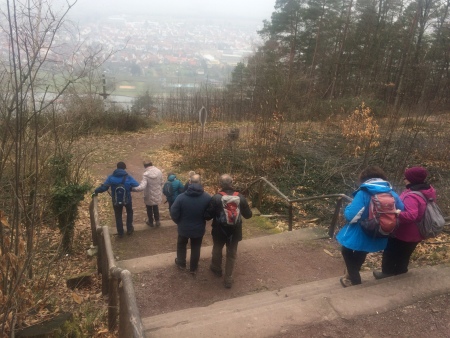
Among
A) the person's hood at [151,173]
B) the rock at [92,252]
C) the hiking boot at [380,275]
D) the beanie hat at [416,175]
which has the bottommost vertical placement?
the rock at [92,252]

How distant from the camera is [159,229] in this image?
7.70 metres

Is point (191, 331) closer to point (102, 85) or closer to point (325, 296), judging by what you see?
point (325, 296)

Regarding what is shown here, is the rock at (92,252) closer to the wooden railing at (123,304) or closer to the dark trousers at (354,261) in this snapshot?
the wooden railing at (123,304)

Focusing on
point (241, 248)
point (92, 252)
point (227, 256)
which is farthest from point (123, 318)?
point (92, 252)

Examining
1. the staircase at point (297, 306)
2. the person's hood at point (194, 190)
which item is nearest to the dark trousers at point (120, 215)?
the person's hood at point (194, 190)

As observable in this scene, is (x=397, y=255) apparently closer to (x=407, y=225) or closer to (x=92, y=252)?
(x=407, y=225)

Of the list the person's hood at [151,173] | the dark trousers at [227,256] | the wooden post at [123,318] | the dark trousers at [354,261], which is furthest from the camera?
the person's hood at [151,173]

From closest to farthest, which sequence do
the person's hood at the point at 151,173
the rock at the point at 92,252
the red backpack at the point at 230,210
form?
the red backpack at the point at 230,210
the rock at the point at 92,252
the person's hood at the point at 151,173

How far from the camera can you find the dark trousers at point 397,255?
4453 millimetres

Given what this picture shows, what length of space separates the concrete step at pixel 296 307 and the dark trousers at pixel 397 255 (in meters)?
0.14

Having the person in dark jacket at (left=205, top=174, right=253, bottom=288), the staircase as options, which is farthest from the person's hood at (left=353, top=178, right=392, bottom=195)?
→ the person in dark jacket at (left=205, top=174, right=253, bottom=288)

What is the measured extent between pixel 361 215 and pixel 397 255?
2.98 feet

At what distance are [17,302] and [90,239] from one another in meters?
4.84

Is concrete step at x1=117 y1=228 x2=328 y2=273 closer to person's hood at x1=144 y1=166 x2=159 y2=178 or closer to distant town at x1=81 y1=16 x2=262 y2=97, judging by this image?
person's hood at x1=144 y1=166 x2=159 y2=178
